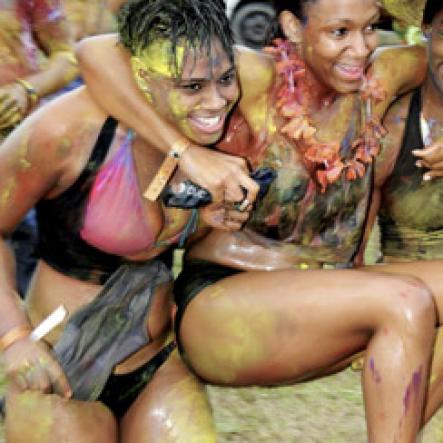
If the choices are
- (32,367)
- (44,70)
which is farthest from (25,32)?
(32,367)

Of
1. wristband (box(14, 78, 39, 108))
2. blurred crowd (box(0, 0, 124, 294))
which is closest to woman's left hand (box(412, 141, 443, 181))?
blurred crowd (box(0, 0, 124, 294))

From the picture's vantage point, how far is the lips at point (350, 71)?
81.3 inches

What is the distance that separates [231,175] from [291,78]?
36 cm

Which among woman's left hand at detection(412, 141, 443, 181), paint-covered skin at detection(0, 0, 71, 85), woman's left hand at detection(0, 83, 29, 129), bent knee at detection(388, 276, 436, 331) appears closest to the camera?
bent knee at detection(388, 276, 436, 331)

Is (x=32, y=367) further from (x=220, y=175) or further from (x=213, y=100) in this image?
(x=213, y=100)

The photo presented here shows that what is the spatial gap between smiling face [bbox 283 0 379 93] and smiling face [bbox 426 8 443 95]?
9.9 inches

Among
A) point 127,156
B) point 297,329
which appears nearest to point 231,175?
point 127,156

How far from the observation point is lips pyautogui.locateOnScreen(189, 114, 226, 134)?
1.93m

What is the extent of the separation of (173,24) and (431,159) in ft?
2.64

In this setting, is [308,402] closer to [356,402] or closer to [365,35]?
[356,402]

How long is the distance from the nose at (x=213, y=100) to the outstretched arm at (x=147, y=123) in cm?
11

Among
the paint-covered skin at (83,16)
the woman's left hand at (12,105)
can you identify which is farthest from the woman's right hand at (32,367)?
the paint-covered skin at (83,16)

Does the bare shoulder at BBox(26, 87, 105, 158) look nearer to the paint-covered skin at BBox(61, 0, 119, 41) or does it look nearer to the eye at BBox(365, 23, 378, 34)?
the eye at BBox(365, 23, 378, 34)

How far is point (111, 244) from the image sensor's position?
6.65ft
